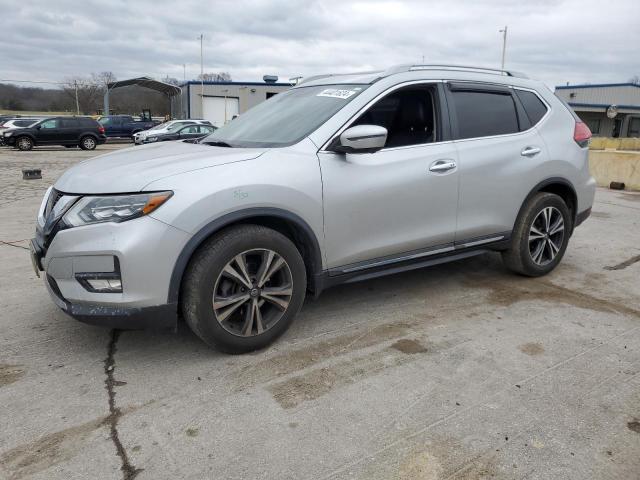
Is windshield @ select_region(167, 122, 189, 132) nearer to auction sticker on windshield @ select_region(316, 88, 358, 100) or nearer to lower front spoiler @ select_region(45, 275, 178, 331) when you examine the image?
auction sticker on windshield @ select_region(316, 88, 358, 100)

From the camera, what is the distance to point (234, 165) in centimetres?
313

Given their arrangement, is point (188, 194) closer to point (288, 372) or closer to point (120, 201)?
point (120, 201)

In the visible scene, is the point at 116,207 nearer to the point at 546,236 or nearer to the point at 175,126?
the point at 546,236

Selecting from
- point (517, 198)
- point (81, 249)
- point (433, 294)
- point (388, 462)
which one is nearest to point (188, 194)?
point (81, 249)

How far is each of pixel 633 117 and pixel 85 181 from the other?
5592cm

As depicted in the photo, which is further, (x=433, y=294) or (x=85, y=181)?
(x=433, y=294)

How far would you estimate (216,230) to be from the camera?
3.03 meters

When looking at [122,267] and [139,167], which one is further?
[139,167]

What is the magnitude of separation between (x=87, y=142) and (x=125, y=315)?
2485 cm

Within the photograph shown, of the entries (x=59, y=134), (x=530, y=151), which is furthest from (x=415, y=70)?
(x=59, y=134)

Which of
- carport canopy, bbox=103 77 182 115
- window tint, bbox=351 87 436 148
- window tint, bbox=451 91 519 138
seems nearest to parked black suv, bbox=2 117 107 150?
carport canopy, bbox=103 77 182 115

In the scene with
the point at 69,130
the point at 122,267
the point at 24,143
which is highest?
the point at 69,130

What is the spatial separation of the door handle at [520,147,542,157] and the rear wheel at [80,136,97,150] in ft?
80.1

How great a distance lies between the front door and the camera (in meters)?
3.46
